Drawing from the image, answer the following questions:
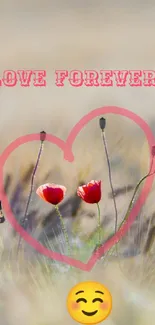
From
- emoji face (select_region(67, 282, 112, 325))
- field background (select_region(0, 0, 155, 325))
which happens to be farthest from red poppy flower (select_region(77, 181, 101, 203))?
emoji face (select_region(67, 282, 112, 325))

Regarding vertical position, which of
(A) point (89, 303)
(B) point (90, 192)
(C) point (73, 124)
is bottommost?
(A) point (89, 303)

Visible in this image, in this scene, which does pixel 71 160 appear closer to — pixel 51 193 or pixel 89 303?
pixel 51 193

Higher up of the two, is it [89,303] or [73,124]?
[73,124]

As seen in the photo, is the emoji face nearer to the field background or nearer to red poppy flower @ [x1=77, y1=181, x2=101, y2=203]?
Result: the field background

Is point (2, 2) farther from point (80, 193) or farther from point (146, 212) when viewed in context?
point (146, 212)

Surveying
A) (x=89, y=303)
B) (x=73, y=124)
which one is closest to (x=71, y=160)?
(x=73, y=124)
